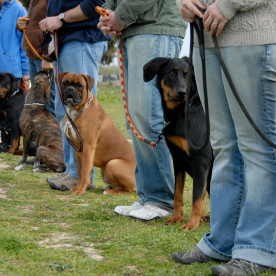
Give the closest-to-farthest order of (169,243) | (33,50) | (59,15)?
(169,243), (59,15), (33,50)

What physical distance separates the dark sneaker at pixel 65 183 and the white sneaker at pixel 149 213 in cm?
167

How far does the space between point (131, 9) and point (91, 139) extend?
6.91 feet

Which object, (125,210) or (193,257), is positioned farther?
(125,210)

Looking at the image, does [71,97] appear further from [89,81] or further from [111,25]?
[111,25]

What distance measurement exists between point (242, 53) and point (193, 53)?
1.27 ft

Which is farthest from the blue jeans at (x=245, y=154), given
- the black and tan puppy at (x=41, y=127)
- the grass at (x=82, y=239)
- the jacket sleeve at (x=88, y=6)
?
the black and tan puppy at (x=41, y=127)

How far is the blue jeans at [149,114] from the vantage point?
11.5 ft

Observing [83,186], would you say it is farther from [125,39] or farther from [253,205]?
[253,205]

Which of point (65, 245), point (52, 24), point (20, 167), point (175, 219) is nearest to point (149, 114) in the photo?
point (175, 219)

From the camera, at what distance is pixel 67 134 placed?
5098 mm

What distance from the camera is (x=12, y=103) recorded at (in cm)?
805

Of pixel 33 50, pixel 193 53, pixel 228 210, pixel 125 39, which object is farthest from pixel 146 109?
pixel 33 50

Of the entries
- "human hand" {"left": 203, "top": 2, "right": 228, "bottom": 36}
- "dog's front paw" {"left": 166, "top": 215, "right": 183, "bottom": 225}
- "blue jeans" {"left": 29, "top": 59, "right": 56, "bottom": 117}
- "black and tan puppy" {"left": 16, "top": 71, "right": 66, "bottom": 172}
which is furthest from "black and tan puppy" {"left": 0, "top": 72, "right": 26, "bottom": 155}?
"human hand" {"left": 203, "top": 2, "right": 228, "bottom": 36}

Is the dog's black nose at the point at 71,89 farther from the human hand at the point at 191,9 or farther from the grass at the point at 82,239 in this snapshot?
the human hand at the point at 191,9
